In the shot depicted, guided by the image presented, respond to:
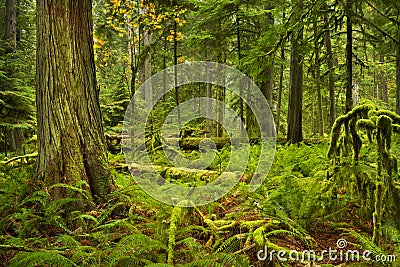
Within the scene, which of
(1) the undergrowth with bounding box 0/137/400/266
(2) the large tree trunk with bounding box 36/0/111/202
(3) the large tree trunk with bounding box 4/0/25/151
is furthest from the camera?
(3) the large tree trunk with bounding box 4/0/25/151

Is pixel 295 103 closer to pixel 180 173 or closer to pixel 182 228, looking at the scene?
pixel 180 173

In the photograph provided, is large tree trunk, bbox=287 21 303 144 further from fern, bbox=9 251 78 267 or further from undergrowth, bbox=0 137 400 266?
fern, bbox=9 251 78 267

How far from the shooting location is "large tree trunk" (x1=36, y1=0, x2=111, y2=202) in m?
4.30

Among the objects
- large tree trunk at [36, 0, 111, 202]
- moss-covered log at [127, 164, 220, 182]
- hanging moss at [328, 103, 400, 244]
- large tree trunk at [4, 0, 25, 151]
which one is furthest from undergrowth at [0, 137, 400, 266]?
large tree trunk at [4, 0, 25, 151]

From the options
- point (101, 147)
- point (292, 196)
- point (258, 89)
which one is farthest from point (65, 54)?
point (258, 89)

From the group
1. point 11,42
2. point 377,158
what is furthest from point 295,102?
point 11,42

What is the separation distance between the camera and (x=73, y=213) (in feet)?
13.1

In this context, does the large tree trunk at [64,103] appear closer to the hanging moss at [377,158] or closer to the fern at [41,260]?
the fern at [41,260]

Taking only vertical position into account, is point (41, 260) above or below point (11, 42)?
below

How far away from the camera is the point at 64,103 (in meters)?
4.35

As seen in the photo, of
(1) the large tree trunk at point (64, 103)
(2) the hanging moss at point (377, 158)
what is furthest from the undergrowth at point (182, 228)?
(1) the large tree trunk at point (64, 103)

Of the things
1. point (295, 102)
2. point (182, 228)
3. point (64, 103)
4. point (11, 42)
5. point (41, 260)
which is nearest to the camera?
point (41, 260)

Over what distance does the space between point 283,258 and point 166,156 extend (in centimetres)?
571

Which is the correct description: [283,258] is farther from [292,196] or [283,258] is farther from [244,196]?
[244,196]
